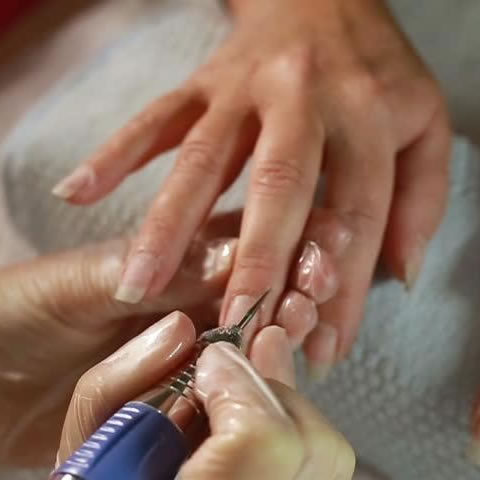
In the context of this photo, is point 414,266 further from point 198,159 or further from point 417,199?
point 198,159

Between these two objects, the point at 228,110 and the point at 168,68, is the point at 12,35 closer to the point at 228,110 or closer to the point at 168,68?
the point at 168,68

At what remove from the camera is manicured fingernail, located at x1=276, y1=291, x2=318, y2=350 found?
63 cm

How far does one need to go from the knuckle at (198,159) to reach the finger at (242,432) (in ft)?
0.76

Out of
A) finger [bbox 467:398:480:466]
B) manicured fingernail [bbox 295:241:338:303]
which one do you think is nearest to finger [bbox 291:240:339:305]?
manicured fingernail [bbox 295:241:338:303]

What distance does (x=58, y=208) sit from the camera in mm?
785

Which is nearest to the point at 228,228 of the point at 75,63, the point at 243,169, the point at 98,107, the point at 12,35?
the point at 243,169

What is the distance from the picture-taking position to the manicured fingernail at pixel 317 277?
2.09ft

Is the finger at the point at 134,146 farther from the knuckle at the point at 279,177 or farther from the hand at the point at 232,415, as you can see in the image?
the hand at the point at 232,415

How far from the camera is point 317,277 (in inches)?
25.0

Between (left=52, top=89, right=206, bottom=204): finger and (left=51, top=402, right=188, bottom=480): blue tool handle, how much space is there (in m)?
0.27

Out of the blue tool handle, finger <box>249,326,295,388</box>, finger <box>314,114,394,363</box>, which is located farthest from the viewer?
finger <box>314,114,394,363</box>

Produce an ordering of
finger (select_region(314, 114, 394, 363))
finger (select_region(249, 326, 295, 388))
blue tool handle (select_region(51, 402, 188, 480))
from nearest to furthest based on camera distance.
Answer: blue tool handle (select_region(51, 402, 188, 480))
finger (select_region(249, 326, 295, 388))
finger (select_region(314, 114, 394, 363))

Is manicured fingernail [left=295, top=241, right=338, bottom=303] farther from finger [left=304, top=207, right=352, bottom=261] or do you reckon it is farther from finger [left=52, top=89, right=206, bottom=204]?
finger [left=52, top=89, right=206, bottom=204]

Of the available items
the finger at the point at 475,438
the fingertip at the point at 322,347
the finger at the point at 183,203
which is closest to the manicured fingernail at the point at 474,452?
the finger at the point at 475,438
